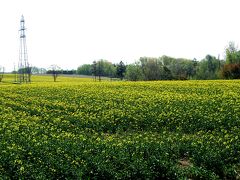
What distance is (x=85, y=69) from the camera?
19262cm

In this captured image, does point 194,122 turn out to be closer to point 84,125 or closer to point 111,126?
point 111,126

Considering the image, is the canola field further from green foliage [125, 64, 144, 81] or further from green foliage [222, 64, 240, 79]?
green foliage [125, 64, 144, 81]

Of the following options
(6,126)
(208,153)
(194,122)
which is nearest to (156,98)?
(194,122)

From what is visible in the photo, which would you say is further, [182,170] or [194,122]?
[194,122]

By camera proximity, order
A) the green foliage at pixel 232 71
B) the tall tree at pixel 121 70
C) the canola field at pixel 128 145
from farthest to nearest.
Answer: the tall tree at pixel 121 70
the green foliage at pixel 232 71
the canola field at pixel 128 145

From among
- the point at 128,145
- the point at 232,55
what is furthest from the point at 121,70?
the point at 128,145

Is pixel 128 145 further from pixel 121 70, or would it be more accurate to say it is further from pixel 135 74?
pixel 121 70

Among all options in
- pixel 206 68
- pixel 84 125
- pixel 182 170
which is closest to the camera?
pixel 182 170

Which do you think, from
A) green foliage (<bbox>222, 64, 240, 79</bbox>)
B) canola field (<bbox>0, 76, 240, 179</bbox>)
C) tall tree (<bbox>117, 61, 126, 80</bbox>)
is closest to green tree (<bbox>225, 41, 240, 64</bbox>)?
green foliage (<bbox>222, 64, 240, 79</bbox>)

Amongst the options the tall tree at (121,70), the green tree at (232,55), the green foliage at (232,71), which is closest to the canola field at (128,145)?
the green foliage at (232,71)

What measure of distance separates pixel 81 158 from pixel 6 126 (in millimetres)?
7489

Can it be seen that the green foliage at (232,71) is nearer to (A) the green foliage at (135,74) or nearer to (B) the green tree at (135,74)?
(B) the green tree at (135,74)

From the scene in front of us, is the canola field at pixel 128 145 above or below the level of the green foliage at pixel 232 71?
below

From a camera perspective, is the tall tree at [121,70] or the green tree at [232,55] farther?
the tall tree at [121,70]
